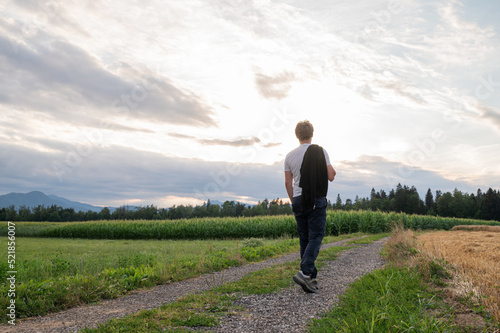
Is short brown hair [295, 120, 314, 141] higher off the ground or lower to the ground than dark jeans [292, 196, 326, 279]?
higher

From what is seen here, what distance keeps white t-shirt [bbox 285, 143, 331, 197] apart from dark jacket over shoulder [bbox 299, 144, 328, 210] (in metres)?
0.11

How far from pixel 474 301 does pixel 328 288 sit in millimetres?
2326

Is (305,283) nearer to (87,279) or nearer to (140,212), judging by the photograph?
(87,279)

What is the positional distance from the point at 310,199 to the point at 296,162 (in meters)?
0.68

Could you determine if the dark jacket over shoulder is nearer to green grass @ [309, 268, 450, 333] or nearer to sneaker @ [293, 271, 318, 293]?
sneaker @ [293, 271, 318, 293]

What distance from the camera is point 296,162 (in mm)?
5125

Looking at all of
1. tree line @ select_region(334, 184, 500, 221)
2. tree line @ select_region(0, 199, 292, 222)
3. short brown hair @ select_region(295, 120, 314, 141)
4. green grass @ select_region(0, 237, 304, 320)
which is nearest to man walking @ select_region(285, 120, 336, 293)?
short brown hair @ select_region(295, 120, 314, 141)

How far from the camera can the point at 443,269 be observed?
423 cm

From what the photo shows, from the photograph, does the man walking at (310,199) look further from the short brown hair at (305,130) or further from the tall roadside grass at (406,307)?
the tall roadside grass at (406,307)

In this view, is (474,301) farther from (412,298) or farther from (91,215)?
(91,215)

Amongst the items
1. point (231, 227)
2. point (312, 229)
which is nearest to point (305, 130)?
point (312, 229)

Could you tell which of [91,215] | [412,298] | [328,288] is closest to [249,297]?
[328,288]

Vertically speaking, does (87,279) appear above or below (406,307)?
below

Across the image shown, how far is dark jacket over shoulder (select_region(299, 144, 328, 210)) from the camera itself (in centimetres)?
484
